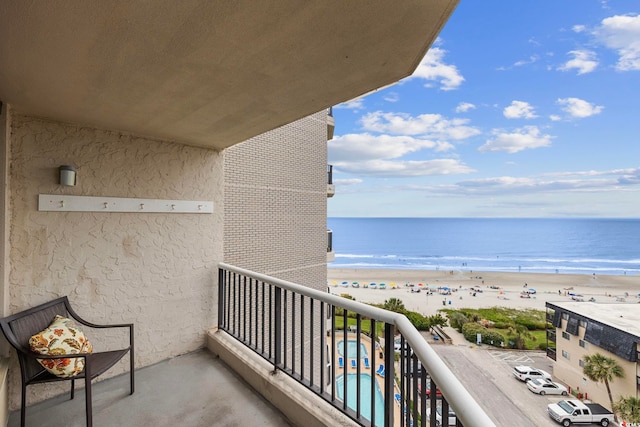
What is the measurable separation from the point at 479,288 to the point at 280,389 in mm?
24878

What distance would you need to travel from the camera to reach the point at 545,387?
796 centimetres

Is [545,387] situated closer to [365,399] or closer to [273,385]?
[365,399]

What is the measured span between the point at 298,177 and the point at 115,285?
173 inches

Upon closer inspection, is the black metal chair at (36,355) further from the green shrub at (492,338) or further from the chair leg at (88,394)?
the green shrub at (492,338)

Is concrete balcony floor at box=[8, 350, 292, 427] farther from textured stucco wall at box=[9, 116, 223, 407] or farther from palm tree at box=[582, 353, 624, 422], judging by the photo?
palm tree at box=[582, 353, 624, 422]

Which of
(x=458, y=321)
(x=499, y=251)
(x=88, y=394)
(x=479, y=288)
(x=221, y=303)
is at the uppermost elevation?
(x=221, y=303)

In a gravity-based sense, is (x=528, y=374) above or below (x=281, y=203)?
below

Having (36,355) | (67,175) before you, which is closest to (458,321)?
(36,355)

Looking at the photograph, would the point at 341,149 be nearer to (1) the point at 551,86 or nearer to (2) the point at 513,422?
(1) the point at 551,86

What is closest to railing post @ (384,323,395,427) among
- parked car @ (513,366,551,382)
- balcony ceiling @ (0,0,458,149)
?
balcony ceiling @ (0,0,458,149)

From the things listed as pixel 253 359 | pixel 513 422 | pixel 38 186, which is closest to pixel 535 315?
pixel 513 422

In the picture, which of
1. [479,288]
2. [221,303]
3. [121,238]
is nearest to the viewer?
[121,238]

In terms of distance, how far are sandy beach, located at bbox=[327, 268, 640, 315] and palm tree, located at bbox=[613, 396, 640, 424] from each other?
30.2ft

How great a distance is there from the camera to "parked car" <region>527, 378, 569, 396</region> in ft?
25.8
